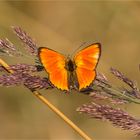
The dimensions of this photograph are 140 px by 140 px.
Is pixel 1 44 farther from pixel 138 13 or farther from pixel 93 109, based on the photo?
pixel 138 13

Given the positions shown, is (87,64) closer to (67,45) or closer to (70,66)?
(70,66)

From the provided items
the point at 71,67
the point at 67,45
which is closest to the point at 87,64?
the point at 71,67

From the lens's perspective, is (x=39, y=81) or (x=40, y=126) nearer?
(x=39, y=81)

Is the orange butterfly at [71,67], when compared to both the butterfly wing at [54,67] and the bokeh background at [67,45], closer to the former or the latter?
the butterfly wing at [54,67]

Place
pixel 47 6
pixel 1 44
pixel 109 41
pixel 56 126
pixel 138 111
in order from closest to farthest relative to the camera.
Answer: pixel 1 44
pixel 138 111
pixel 56 126
pixel 109 41
pixel 47 6

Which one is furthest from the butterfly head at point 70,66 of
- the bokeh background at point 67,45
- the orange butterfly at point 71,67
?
the bokeh background at point 67,45

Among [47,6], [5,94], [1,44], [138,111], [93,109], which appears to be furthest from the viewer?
[47,6]

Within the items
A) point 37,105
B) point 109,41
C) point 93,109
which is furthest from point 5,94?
point 93,109
